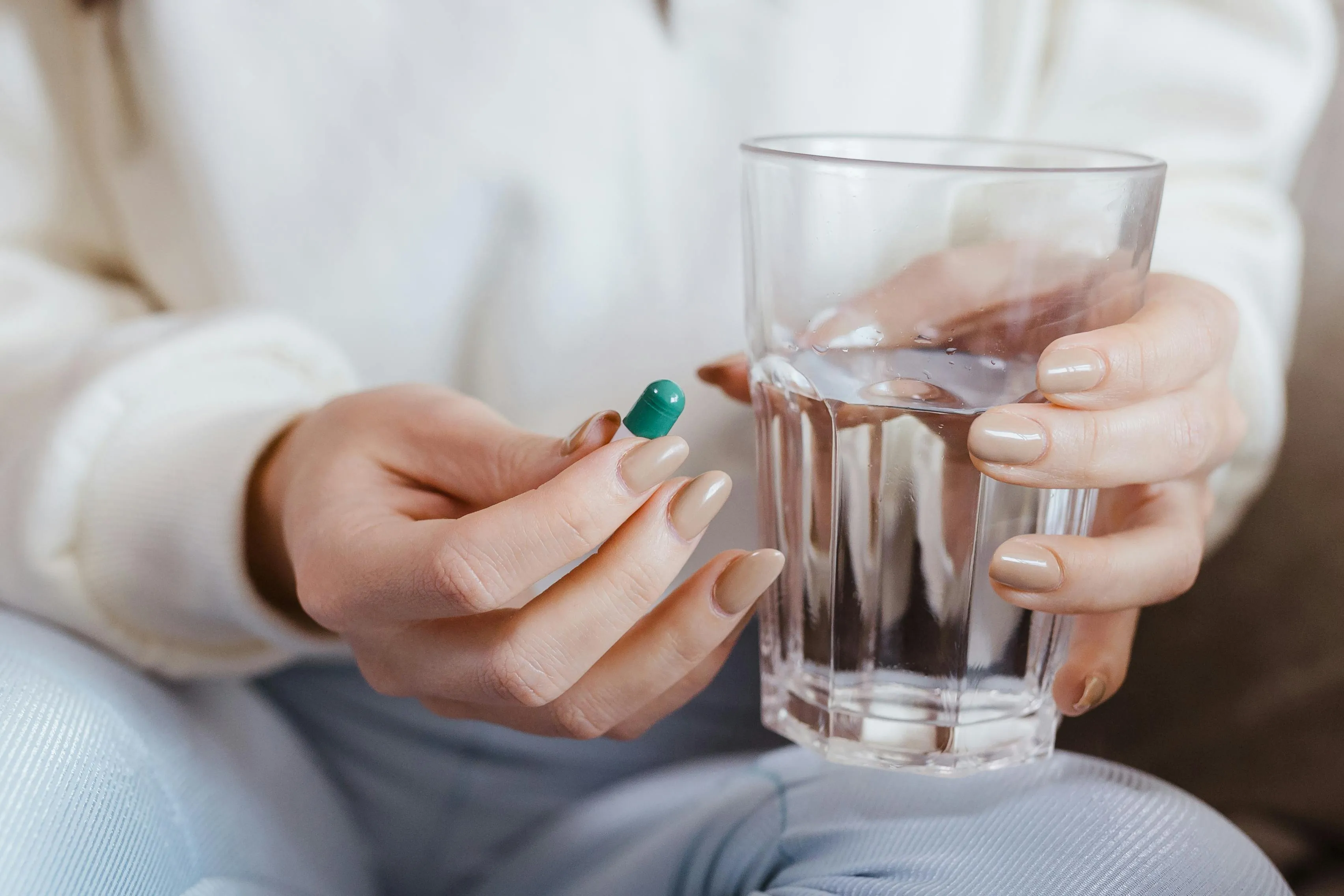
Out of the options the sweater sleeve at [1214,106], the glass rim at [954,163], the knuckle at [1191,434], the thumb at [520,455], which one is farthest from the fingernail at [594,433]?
the sweater sleeve at [1214,106]

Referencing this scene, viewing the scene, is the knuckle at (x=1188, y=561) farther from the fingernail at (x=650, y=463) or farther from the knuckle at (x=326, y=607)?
the knuckle at (x=326, y=607)

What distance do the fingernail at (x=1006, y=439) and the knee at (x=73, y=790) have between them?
1.11 ft

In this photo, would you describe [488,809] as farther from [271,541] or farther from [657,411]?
[657,411]

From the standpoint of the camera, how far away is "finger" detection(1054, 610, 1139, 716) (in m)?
0.40

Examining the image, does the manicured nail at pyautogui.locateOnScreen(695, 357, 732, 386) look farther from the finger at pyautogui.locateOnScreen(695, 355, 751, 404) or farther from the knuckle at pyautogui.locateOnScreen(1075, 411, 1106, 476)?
→ the knuckle at pyautogui.locateOnScreen(1075, 411, 1106, 476)

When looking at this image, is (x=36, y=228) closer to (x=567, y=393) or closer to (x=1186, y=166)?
(x=567, y=393)

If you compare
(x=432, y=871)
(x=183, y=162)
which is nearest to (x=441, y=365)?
(x=183, y=162)

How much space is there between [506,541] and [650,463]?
0.05 meters

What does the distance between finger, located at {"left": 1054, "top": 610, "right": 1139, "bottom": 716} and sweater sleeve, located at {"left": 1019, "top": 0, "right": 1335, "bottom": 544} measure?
210 millimetres

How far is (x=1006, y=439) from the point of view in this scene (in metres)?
0.32

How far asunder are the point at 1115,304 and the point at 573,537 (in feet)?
0.65

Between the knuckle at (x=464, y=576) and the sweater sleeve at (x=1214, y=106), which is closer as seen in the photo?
the knuckle at (x=464, y=576)

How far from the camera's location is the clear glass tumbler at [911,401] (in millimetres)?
324

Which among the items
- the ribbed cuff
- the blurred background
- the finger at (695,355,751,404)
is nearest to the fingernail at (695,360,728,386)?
the finger at (695,355,751,404)
